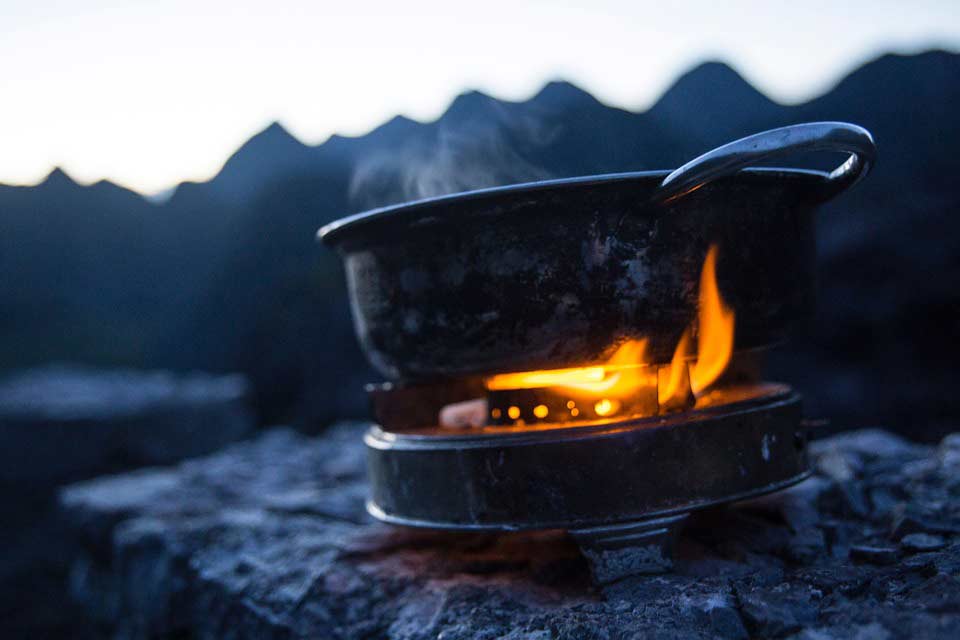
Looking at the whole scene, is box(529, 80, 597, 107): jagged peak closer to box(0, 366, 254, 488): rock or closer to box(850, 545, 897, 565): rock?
box(850, 545, 897, 565): rock

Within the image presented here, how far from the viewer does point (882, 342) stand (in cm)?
873

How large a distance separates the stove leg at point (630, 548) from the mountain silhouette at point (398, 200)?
763 millimetres

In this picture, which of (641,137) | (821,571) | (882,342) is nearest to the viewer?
(821,571)

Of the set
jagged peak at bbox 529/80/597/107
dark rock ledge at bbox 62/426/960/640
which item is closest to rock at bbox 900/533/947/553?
dark rock ledge at bbox 62/426/960/640

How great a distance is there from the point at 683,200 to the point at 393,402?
0.81 m

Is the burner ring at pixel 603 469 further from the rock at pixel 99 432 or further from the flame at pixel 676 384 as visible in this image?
the rock at pixel 99 432

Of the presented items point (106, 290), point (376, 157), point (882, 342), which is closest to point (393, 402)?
point (376, 157)

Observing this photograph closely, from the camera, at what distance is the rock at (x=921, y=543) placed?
1374mm

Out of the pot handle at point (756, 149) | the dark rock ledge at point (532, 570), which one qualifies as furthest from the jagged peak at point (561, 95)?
the dark rock ledge at point (532, 570)

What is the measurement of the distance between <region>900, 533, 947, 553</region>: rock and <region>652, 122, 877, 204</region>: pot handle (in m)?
0.74

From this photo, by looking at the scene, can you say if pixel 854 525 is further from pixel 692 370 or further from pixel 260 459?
pixel 260 459

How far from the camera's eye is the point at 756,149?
3.96ft

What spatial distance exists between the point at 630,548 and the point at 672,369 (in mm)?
339

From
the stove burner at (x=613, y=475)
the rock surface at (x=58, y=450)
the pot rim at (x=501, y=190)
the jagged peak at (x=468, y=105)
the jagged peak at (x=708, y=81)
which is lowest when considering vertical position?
the rock surface at (x=58, y=450)
